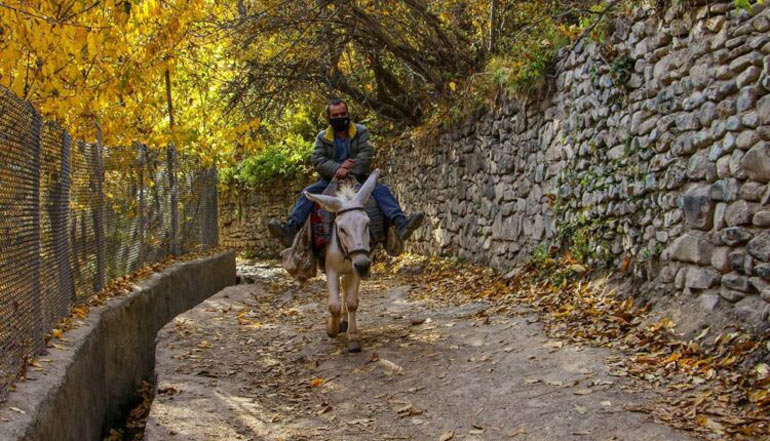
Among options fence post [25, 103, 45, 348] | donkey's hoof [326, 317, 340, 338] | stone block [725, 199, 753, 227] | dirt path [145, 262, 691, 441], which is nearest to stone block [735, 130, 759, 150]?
stone block [725, 199, 753, 227]

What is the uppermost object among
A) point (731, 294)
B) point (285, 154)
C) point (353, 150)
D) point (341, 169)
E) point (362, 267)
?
point (285, 154)

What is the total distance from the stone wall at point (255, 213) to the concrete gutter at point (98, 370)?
11871 mm

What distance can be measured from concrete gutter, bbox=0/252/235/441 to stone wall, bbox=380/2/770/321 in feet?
16.3

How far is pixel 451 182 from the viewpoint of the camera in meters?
14.6

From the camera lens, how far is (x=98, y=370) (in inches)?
265

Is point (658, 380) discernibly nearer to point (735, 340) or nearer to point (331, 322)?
point (735, 340)

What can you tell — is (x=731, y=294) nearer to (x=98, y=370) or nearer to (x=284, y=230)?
(x=284, y=230)

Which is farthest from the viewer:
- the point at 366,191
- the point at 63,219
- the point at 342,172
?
the point at 342,172

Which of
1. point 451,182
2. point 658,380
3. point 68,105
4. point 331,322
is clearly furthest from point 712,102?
point 451,182

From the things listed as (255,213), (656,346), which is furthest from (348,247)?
(255,213)

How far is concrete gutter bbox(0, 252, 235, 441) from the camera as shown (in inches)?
174

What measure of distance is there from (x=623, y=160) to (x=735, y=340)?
9.35ft

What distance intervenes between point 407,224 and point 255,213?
1785cm

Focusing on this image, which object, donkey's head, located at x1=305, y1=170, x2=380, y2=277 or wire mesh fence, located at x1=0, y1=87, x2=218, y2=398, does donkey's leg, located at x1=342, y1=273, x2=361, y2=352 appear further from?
wire mesh fence, located at x1=0, y1=87, x2=218, y2=398
